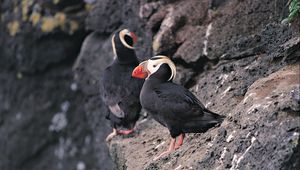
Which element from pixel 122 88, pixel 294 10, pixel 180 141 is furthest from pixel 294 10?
pixel 122 88

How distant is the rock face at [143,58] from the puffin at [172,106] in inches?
4.6

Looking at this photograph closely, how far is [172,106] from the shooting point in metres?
6.04

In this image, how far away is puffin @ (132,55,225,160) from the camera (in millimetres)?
5988

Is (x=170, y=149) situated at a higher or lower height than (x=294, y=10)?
lower

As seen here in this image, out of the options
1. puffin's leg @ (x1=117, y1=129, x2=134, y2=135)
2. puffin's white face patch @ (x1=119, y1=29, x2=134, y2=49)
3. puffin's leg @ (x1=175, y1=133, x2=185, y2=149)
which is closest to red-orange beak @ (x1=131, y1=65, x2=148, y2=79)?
puffin's leg @ (x1=175, y1=133, x2=185, y2=149)

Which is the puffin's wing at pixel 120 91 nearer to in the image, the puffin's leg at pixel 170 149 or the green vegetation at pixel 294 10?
the puffin's leg at pixel 170 149

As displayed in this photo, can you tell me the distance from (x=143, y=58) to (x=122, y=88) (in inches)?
42.0

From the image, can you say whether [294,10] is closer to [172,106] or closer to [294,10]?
[294,10]

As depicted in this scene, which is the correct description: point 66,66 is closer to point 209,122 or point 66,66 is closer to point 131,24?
point 131,24

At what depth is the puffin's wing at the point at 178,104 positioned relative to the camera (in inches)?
236

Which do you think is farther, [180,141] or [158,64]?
[158,64]

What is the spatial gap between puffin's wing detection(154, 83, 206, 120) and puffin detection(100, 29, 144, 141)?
5.19 feet

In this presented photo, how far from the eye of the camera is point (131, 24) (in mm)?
9125

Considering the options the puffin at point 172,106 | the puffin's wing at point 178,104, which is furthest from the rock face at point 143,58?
the puffin's wing at point 178,104
